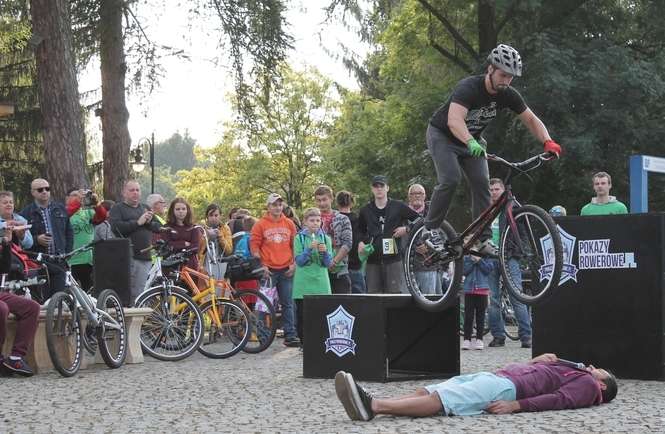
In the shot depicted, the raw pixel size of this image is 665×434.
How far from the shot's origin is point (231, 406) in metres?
8.38

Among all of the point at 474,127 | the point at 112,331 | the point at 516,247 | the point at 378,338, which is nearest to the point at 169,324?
the point at 112,331

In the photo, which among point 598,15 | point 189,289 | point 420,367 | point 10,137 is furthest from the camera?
point 598,15

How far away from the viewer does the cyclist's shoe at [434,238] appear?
9445mm

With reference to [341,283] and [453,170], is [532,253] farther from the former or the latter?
[341,283]

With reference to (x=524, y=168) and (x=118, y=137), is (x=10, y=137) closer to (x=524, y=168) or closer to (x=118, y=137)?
(x=118, y=137)

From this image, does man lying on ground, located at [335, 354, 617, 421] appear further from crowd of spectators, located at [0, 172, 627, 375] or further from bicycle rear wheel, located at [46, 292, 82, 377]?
bicycle rear wheel, located at [46, 292, 82, 377]

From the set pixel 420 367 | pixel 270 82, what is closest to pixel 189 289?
pixel 420 367

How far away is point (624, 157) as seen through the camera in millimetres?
26609

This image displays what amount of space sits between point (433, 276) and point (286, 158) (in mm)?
41873

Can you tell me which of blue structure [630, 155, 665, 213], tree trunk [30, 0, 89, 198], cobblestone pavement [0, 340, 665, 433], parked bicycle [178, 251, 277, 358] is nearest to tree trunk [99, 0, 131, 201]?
tree trunk [30, 0, 89, 198]

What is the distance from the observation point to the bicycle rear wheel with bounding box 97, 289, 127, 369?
11477 mm

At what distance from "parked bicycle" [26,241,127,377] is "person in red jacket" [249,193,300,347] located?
2.70m

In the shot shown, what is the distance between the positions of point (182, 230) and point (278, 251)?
132 centimetres

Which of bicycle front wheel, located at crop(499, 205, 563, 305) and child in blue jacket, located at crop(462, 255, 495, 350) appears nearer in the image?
bicycle front wheel, located at crop(499, 205, 563, 305)
